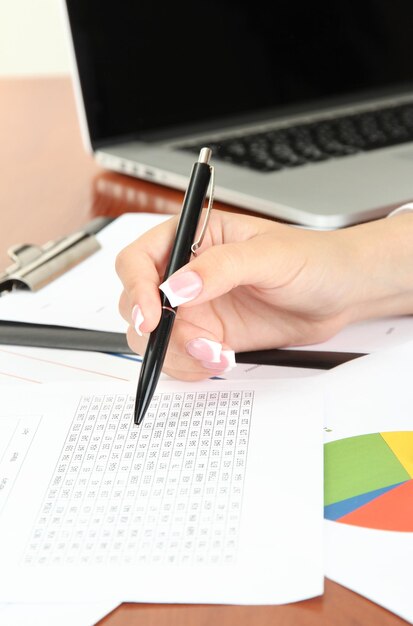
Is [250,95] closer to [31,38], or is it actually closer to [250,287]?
[250,287]

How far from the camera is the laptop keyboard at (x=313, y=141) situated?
0.98m

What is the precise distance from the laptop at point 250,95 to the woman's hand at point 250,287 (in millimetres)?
209

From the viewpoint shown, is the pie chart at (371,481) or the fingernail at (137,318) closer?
the pie chart at (371,481)

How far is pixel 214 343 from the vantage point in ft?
1.93

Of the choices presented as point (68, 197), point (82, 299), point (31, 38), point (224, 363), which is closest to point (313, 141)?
point (68, 197)

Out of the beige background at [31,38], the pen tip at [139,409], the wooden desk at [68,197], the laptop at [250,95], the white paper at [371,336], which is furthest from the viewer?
the beige background at [31,38]

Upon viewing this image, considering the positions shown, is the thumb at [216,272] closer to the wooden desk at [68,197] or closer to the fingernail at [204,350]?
the fingernail at [204,350]

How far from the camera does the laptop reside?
95 centimetres

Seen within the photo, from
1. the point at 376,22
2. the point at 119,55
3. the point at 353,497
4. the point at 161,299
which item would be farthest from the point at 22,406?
the point at 376,22

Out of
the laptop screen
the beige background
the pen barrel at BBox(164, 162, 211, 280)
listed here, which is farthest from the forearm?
the beige background

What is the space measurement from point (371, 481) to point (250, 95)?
0.75 m

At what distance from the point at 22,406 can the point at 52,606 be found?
18 cm

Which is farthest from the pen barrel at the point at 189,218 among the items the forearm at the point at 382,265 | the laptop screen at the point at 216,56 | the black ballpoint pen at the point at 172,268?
the laptop screen at the point at 216,56

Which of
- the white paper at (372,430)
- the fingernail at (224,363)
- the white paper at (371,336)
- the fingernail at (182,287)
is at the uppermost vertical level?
the fingernail at (182,287)
